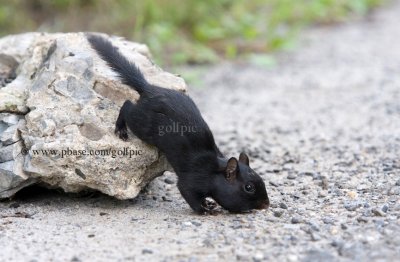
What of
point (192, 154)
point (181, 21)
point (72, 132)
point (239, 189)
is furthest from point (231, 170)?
point (181, 21)

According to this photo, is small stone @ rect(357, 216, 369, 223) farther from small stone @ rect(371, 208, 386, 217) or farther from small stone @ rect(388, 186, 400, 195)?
small stone @ rect(388, 186, 400, 195)

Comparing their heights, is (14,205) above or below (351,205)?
below

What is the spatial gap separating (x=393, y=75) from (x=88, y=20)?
4026 millimetres

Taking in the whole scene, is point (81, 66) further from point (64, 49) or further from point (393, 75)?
point (393, 75)

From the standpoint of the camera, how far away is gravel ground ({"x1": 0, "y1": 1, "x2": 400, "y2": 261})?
12.3 feet

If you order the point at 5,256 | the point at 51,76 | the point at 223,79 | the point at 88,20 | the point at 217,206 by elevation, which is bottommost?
the point at 5,256

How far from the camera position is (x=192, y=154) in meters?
4.51

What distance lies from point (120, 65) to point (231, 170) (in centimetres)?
108

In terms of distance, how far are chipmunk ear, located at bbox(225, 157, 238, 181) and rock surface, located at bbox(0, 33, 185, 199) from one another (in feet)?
1.62

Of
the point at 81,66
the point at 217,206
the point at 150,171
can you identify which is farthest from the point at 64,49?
the point at 217,206

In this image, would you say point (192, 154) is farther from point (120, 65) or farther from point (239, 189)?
point (120, 65)

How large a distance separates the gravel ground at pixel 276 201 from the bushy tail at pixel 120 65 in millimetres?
792

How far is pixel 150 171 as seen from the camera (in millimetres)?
4645

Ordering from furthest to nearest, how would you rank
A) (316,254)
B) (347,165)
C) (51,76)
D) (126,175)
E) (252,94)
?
(252,94) < (347,165) < (51,76) < (126,175) < (316,254)
